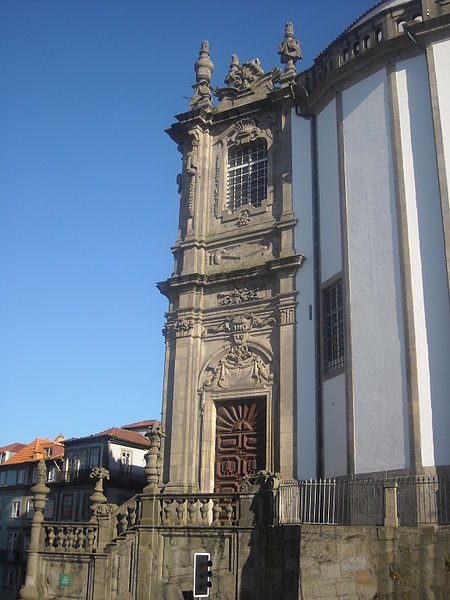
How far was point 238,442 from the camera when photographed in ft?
61.2

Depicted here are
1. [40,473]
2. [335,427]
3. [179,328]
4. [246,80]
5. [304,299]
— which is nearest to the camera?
[335,427]

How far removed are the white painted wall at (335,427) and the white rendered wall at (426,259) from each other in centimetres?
213

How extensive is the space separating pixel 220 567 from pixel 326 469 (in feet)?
13.0

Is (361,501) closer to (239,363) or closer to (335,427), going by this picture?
(335,427)

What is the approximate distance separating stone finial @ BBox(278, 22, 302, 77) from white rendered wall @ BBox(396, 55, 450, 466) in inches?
187

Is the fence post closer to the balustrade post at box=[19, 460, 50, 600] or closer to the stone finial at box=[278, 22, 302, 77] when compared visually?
the balustrade post at box=[19, 460, 50, 600]

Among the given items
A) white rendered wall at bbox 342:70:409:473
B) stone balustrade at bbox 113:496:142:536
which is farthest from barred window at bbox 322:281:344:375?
stone balustrade at bbox 113:496:142:536

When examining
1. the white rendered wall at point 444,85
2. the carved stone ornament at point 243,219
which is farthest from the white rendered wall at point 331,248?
the white rendered wall at point 444,85

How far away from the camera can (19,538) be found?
126ft

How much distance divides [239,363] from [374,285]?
14.9ft


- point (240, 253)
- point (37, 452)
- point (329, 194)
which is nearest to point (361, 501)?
point (329, 194)

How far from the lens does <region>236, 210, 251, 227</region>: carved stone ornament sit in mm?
20672

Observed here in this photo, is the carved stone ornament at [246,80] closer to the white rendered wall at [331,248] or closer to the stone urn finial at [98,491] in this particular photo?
the white rendered wall at [331,248]

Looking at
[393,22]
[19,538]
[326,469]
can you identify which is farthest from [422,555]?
[19,538]
